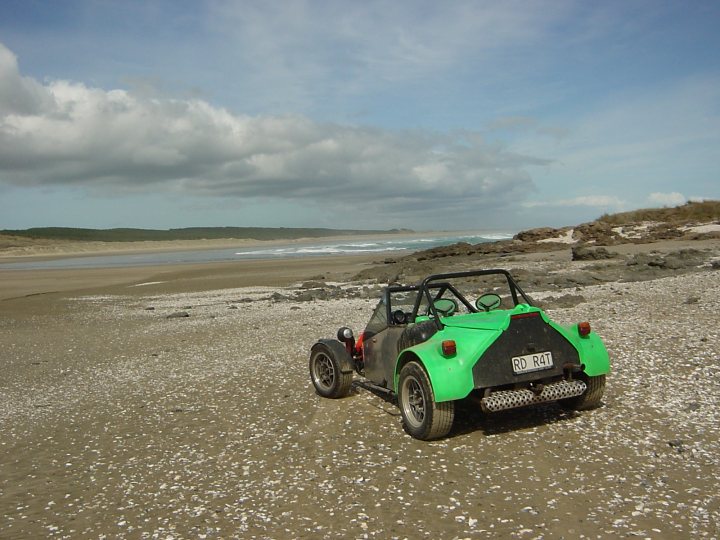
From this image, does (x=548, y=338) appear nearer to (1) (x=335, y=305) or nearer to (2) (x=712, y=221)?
(1) (x=335, y=305)

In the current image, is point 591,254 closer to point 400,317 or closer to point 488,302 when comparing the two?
point 488,302

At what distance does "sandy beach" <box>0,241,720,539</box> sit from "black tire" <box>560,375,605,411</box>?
137 millimetres

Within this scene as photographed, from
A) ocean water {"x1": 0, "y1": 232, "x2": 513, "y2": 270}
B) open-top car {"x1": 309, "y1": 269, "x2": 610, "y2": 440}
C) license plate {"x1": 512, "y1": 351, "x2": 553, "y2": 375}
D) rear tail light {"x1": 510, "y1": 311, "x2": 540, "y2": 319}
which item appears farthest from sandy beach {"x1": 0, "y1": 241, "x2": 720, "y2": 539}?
ocean water {"x1": 0, "y1": 232, "x2": 513, "y2": 270}

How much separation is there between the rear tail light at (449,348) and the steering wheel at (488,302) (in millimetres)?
1858

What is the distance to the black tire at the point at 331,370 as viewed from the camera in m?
9.19

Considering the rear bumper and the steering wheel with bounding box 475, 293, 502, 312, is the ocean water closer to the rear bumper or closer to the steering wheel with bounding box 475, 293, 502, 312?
the steering wheel with bounding box 475, 293, 502, 312

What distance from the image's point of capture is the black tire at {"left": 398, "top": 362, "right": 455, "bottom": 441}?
273 inches

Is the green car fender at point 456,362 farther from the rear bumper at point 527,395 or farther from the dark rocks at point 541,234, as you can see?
the dark rocks at point 541,234

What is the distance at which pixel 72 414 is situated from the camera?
9.70 m

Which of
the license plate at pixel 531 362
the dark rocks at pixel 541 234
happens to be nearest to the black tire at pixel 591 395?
the license plate at pixel 531 362

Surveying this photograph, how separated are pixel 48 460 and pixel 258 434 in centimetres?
261

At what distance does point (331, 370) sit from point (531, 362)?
350 centimetres

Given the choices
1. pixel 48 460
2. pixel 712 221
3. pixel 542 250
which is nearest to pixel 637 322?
pixel 48 460

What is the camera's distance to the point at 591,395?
7691 mm
